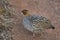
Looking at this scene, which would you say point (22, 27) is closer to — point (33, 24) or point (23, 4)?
point (33, 24)

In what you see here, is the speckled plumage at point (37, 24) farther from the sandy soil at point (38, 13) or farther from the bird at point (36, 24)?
the sandy soil at point (38, 13)

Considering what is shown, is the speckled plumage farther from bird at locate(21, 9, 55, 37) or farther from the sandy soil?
the sandy soil

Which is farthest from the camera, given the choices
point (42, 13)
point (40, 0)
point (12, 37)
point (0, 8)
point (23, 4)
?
point (40, 0)

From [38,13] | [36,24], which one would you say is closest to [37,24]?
[36,24]

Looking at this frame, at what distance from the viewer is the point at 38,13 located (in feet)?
17.6

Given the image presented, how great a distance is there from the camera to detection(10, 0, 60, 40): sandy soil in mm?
4359

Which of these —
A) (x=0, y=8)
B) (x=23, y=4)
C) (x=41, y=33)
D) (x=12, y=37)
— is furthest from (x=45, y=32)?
(x=23, y=4)

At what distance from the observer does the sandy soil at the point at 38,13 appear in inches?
172

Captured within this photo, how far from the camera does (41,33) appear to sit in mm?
4465

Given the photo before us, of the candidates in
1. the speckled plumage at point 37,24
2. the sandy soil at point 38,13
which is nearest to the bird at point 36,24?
the speckled plumage at point 37,24

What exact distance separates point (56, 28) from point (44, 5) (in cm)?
134

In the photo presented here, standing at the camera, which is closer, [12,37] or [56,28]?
[12,37]

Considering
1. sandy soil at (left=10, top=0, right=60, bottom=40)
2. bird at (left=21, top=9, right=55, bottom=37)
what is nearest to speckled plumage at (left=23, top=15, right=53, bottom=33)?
bird at (left=21, top=9, right=55, bottom=37)

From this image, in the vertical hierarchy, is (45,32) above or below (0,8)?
below
